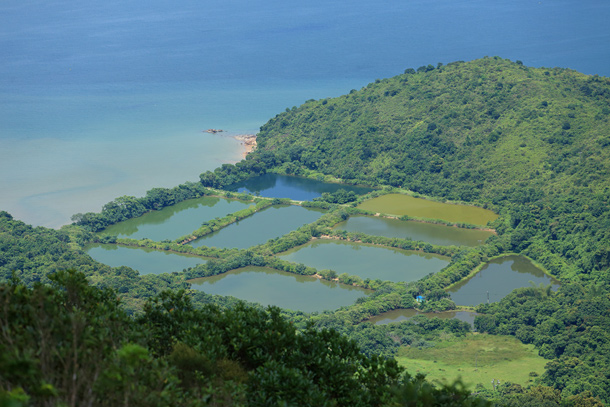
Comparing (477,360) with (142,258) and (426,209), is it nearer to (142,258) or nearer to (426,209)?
(426,209)

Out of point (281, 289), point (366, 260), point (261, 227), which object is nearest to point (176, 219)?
point (261, 227)

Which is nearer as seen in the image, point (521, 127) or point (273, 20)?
point (521, 127)

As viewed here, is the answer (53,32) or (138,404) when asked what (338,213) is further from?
(53,32)

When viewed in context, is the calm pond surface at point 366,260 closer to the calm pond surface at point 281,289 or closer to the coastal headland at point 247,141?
the calm pond surface at point 281,289

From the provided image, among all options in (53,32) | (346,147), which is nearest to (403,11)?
(53,32)

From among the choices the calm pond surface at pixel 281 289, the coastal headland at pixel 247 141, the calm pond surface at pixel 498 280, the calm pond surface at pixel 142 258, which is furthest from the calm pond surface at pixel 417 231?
the coastal headland at pixel 247 141

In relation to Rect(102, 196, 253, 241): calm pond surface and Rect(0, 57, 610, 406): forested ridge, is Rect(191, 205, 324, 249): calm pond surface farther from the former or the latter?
Rect(102, 196, 253, 241): calm pond surface
